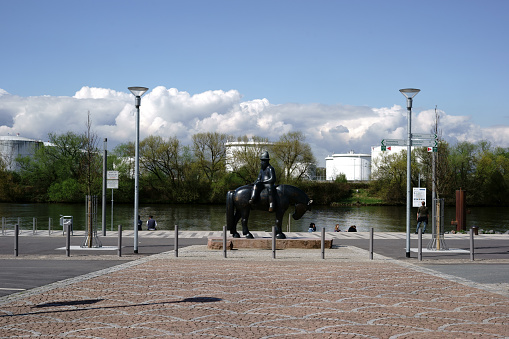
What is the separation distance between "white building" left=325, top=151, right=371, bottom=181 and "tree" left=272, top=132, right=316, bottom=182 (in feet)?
160

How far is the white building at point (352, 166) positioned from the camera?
412 ft

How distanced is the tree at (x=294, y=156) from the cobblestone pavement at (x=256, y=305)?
61.2 metres

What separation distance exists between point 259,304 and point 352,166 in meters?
119

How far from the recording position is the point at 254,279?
42.3ft

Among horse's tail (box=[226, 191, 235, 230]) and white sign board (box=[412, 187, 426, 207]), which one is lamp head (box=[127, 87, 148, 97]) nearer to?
horse's tail (box=[226, 191, 235, 230])

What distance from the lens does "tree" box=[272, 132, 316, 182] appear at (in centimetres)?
7631

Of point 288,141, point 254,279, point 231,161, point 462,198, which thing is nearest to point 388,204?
point 288,141

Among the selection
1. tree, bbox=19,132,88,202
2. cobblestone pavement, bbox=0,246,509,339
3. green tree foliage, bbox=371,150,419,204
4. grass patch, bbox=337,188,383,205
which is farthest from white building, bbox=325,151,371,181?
cobblestone pavement, bbox=0,246,509,339

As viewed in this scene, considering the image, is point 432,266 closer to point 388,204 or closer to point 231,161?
point 231,161

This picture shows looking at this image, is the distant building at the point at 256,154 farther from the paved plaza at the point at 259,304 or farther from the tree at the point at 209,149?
the paved plaza at the point at 259,304

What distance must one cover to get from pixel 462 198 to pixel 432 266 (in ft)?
61.0

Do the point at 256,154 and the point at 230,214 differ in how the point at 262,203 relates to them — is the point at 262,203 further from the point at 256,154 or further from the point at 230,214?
the point at 256,154

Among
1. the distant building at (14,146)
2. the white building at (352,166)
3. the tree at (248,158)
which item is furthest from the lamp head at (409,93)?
the white building at (352,166)

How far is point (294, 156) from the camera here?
7675 centimetres
